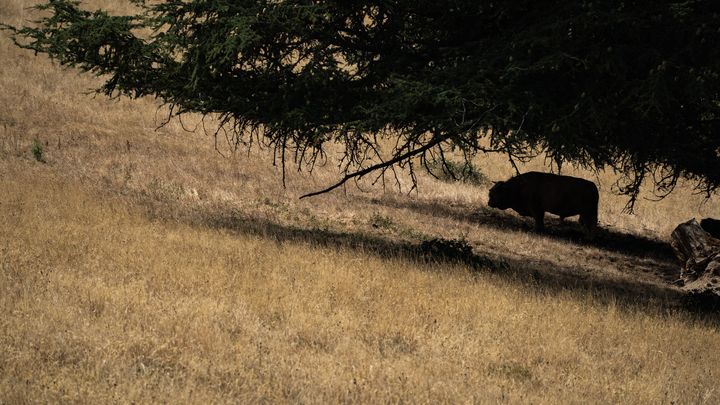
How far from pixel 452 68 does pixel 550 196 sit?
36.6ft

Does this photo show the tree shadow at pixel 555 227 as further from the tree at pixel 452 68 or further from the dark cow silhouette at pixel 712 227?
the tree at pixel 452 68

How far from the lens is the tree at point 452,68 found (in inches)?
375

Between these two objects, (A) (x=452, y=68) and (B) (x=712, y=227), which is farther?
(B) (x=712, y=227)

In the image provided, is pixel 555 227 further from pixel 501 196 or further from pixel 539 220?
pixel 501 196

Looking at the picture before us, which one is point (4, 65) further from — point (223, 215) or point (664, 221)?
point (664, 221)

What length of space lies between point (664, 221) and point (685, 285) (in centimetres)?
1180

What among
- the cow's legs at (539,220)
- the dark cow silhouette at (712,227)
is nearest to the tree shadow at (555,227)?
the cow's legs at (539,220)

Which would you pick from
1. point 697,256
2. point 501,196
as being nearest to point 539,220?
point 501,196

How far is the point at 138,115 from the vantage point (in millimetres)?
25594

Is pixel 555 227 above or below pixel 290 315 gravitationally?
above

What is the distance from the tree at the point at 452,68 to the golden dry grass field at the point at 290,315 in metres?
2.21

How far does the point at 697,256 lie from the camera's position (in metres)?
14.5

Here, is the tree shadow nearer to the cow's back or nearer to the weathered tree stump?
the cow's back

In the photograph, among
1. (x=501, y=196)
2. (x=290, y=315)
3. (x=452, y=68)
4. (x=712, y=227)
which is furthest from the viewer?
(x=501, y=196)
